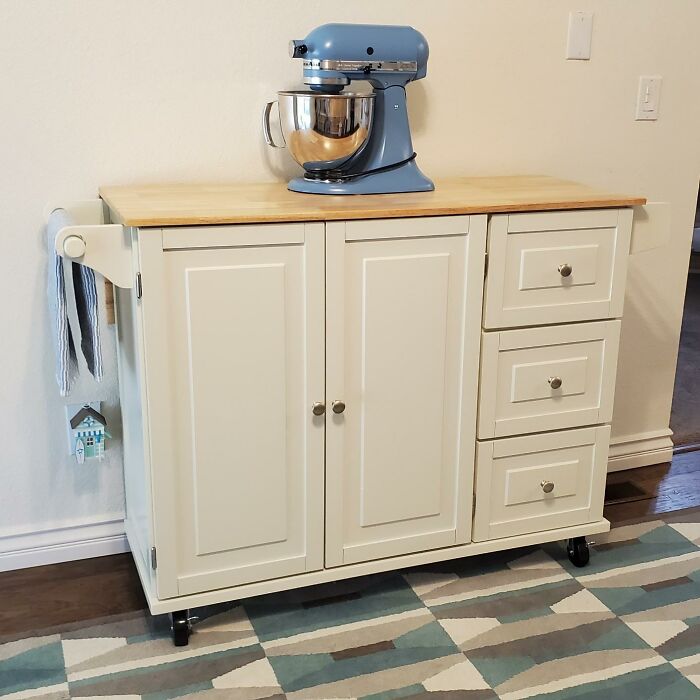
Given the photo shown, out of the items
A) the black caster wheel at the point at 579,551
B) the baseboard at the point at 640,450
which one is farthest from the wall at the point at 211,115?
the black caster wheel at the point at 579,551

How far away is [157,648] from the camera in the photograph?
70.7 inches

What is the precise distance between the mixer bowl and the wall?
0.20 metres

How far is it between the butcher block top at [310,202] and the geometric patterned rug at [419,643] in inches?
32.9

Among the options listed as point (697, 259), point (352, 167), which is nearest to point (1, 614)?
point (352, 167)

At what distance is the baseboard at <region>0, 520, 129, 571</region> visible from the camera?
6.81 ft

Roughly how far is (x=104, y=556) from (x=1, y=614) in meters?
0.29

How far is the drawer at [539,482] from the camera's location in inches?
78.0

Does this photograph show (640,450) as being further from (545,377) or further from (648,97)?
(648,97)

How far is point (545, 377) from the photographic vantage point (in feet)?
6.39

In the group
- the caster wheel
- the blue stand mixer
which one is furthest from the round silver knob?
the caster wheel

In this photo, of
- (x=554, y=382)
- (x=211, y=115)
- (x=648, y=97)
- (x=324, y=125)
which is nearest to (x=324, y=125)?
(x=324, y=125)

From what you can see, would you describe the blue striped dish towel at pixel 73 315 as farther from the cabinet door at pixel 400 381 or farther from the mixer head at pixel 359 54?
the mixer head at pixel 359 54

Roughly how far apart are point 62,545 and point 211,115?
1.04m

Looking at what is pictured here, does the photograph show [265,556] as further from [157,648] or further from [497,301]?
[497,301]
